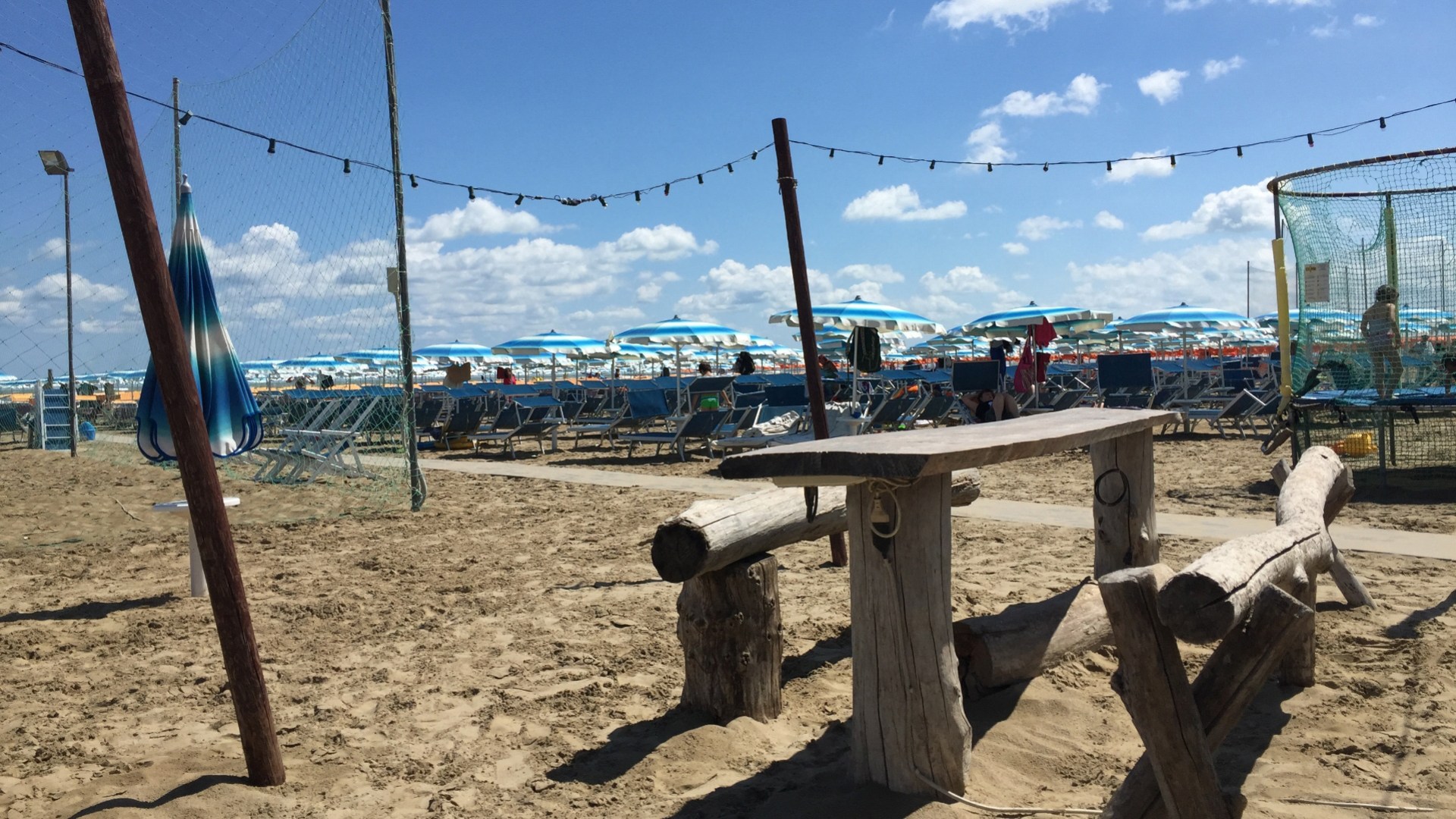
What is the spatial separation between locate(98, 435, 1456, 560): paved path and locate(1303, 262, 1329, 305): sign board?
86.9 inches

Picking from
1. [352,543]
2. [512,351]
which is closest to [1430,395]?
[352,543]

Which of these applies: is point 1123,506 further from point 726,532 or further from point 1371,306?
point 1371,306

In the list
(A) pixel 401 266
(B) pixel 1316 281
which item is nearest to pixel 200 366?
(A) pixel 401 266

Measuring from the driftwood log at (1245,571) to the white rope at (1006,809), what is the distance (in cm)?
75

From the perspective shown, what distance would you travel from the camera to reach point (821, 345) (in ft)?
94.5

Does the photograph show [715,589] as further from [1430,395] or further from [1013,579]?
[1430,395]

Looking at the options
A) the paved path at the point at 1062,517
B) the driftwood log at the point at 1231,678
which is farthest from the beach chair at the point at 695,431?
the driftwood log at the point at 1231,678

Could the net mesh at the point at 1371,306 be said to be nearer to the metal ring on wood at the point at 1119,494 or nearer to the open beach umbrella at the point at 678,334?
the metal ring on wood at the point at 1119,494

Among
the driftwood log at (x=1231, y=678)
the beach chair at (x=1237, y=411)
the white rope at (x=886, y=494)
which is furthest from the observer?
the beach chair at (x=1237, y=411)

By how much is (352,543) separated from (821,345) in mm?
22462

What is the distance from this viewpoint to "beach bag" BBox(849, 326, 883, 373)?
14.5 m

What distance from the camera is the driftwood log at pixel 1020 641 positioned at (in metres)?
3.41

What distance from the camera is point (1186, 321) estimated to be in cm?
2162

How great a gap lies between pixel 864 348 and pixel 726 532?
1178cm
